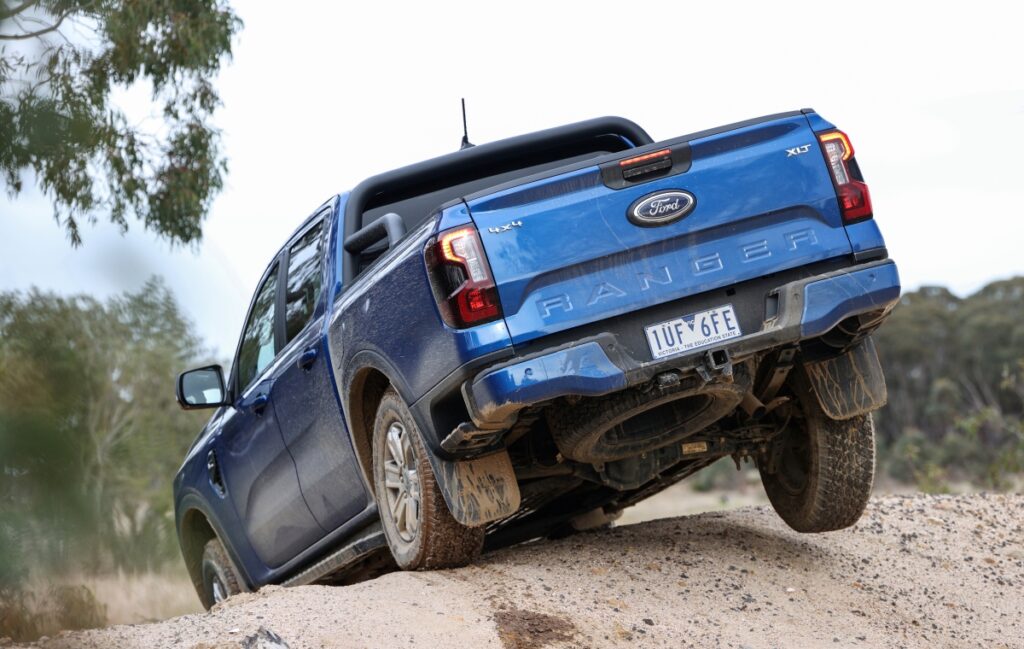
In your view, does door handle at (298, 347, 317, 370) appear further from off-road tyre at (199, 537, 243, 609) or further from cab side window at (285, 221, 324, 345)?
off-road tyre at (199, 537, 243, 609)

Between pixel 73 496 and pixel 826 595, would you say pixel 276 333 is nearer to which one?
pixel 826 595

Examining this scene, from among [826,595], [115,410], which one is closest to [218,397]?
[826,595]

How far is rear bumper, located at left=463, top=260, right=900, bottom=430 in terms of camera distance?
4.18m

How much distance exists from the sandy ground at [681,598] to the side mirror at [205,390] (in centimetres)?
131

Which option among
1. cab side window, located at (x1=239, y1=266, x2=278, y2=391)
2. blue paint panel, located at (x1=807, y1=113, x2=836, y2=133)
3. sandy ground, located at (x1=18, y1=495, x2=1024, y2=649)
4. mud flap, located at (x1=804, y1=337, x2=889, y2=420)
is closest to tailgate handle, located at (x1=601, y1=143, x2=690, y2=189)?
blue paint panel, located at (x1=807, y1=113, x2=836, y2=133)

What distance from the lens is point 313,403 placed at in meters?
5.68

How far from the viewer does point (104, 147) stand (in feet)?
4.02

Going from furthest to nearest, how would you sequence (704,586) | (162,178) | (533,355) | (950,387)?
(950,387) < (162,178) < (704,586) < (533,355)

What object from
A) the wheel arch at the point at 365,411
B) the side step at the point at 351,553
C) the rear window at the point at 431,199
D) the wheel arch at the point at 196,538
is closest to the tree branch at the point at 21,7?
the wheel arch at the point at 365,411

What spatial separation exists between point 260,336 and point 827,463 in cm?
300

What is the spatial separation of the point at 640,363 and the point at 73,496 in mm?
3277

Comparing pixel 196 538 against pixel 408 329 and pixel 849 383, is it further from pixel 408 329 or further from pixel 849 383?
pixel 849 383

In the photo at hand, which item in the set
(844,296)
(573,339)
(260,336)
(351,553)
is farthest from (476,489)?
(260,336)

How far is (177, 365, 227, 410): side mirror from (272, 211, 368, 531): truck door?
1.42ft
